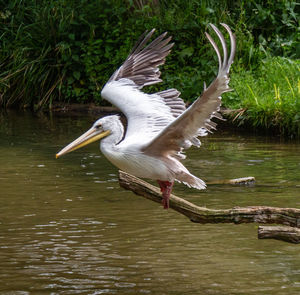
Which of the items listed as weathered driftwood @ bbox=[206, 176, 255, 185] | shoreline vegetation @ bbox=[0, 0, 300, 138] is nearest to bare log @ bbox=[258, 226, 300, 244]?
weathered driftwood @ bbox=[206, 176, 255, 185]

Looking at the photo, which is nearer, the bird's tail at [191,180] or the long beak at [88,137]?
the long beak at [88,137]

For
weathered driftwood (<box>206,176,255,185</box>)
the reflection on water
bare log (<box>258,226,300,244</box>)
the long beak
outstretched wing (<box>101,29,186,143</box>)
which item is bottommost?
the reflection on water

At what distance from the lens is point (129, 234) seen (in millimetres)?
5668

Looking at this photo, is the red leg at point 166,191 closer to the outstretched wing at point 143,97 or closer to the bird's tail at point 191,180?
the bird's tail at point 191,180

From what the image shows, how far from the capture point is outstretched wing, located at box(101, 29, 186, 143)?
5148 mm

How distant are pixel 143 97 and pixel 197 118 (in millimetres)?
1080

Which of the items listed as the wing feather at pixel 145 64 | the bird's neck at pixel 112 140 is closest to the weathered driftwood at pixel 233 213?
the bird's neck at pixel 112 140

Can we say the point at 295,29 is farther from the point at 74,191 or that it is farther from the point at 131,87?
the point at 131,87

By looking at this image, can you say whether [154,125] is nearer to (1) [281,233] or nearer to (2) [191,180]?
(2) [191,180]

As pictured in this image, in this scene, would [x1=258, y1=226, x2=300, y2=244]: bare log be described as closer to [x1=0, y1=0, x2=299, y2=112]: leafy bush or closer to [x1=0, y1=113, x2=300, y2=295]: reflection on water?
[x1=0, y1=113, x2=300, y2=295]: reflection on water

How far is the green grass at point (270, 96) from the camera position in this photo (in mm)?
9484

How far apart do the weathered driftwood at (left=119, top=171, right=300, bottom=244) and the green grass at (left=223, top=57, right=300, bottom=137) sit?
509 cm

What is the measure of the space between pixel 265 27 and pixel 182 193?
6.13 metres

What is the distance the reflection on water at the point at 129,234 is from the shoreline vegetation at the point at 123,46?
2.46 metres
